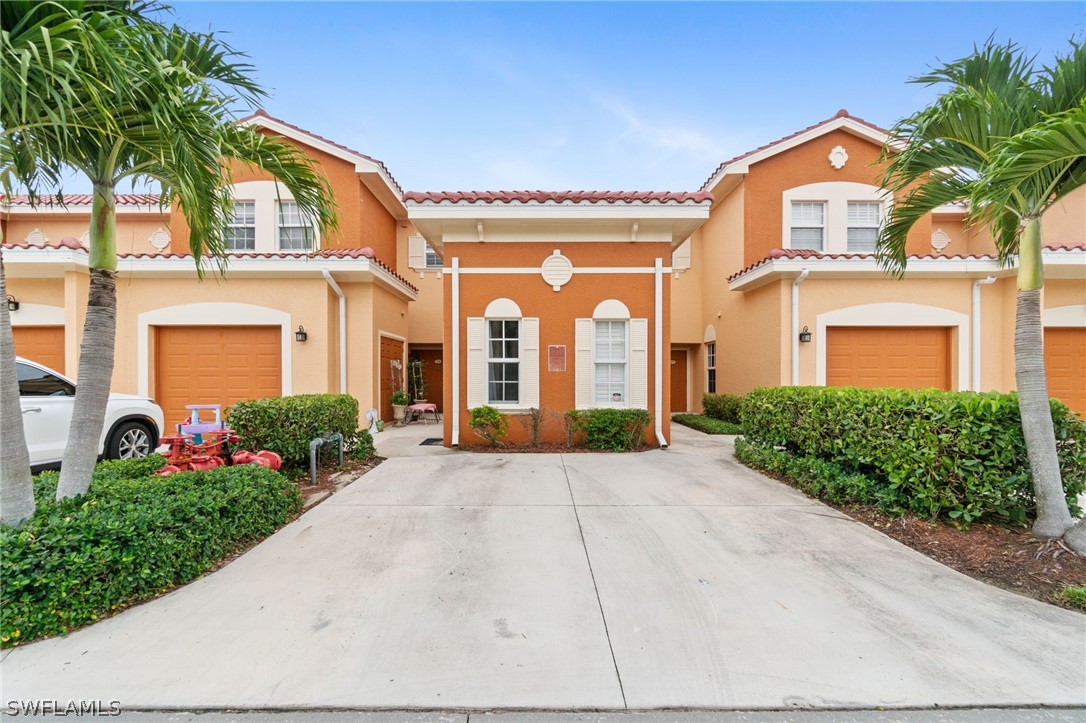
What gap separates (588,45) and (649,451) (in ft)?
29.1

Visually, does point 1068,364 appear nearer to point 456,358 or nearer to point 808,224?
point 808,224

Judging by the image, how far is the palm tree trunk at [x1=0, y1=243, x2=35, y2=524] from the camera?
314cm

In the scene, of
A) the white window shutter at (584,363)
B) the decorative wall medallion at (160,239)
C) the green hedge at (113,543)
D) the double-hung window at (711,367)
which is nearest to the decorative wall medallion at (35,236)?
the decorative wall medallion at (160,239)

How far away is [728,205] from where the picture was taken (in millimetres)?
12641

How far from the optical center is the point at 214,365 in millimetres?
9922

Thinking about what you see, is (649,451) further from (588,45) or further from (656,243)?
(588,45)

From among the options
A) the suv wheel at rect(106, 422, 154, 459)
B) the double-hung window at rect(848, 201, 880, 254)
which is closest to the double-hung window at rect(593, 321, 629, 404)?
the double-hung window at rect(848, 201, 880, 254)

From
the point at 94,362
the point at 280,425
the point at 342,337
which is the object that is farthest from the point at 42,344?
the point at 94,362

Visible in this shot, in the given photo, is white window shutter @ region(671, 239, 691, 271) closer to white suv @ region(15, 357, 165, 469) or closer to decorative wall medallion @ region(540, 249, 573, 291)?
decorative wall medallion @ region(540, 249, 573, 291)

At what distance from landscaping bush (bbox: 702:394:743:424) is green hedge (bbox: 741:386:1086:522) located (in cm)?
546

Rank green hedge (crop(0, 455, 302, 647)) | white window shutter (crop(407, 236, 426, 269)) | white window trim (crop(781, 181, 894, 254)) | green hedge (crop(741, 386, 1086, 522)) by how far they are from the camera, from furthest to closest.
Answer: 1. white window shutter (crop(407, 236, 426, 269))
2. white window trim (crop(781, 181, 894, 254))
3. green hedge (crop(741, 386, 1086, 522))
4. green hedge (crop(0, 455, 302, 647))

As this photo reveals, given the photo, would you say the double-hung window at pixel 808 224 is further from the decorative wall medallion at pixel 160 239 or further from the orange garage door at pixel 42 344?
the orange garage door at pixel 42 344

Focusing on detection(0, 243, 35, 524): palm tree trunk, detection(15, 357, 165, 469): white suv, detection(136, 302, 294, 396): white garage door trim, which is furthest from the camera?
detection(136, 302, 294, 396): white garage door trim

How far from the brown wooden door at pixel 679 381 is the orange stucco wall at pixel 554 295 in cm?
654
